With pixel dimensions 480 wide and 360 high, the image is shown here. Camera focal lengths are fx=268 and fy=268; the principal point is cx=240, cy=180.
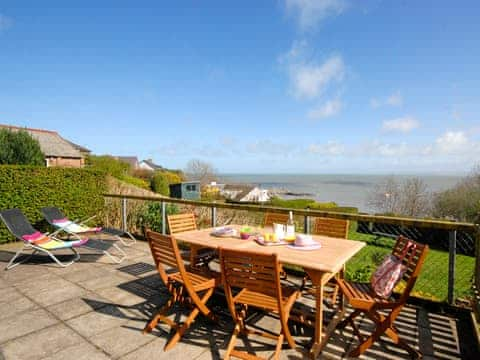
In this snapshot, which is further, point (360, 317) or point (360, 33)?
point (360, 33)

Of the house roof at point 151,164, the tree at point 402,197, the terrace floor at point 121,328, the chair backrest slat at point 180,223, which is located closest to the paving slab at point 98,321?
the terrace floor at point 121,328

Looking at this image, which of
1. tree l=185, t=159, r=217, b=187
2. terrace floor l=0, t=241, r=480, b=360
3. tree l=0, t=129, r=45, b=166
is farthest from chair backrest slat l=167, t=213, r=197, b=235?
tree l=185, t=159, r=217, b=187

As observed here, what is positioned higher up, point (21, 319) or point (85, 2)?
point (85, 2)

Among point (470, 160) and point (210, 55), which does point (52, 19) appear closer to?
point (210, 55)

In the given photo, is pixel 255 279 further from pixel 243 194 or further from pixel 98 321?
pixel 243 194

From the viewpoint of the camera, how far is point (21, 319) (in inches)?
111

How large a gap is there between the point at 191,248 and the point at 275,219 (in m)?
1.50

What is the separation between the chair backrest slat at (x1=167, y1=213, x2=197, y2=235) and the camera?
3.96 m

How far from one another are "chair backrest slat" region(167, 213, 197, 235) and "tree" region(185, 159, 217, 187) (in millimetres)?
22948

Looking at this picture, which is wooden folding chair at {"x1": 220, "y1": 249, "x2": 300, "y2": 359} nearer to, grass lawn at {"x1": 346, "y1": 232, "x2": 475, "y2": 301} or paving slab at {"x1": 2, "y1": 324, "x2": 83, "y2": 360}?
paving slab at {"x1": 2, "y1": 324, "x2": 83, "y2": 360}

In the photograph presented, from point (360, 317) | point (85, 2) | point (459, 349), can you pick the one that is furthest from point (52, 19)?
point (459, 349)

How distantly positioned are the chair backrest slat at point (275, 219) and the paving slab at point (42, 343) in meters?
2.73

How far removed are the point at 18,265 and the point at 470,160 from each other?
65.8 ft

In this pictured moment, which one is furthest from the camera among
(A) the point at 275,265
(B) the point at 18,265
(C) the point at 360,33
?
(C) the point at 360,33
